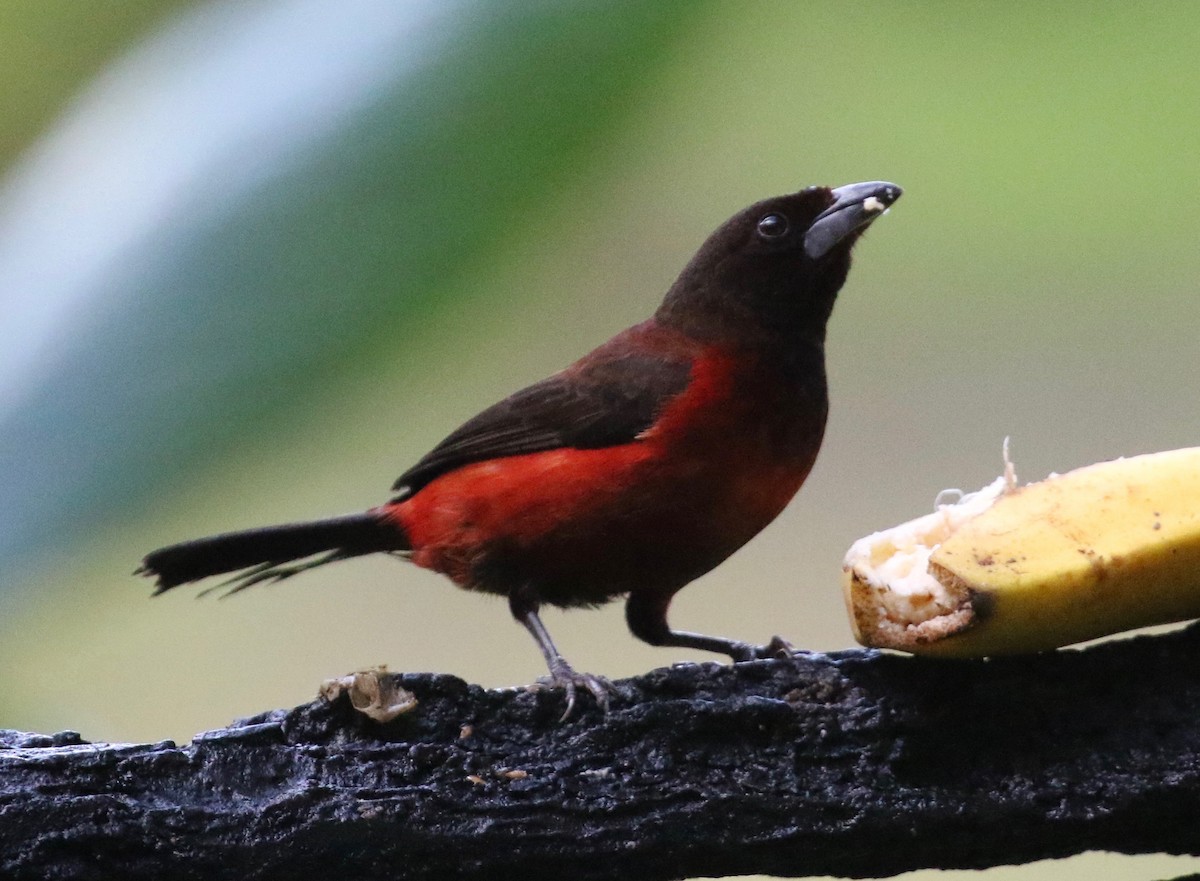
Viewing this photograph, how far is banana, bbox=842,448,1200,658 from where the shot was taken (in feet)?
5.86

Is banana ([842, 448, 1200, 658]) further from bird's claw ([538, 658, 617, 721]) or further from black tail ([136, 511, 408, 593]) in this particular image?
black tail ([136, 511, 408, 593])

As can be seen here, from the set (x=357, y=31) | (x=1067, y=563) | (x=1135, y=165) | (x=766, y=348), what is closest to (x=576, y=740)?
(x=1067, y=563)

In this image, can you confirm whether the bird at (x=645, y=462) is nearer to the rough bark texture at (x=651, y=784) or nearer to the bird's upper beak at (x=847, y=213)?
the bird's upper beak at (x=847, y=213)

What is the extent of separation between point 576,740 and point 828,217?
1263 mm

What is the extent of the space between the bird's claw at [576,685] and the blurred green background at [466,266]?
584mm

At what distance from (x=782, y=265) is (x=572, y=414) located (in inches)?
21.7

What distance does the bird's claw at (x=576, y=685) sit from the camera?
2088 mm

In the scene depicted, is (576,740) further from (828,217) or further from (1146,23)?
(1146,23)

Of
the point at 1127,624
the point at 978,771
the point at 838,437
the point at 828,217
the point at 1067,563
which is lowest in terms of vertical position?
the point at 978,771

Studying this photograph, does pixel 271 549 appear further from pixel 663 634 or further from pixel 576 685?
pixel 576 685

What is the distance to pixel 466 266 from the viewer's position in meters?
2.13

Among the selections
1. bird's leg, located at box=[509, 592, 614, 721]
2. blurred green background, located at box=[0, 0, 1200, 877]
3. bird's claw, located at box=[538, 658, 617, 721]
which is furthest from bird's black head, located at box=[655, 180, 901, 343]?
bird's claw, located at box=[538, 658, 617, 721]

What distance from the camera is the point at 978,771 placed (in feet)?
6.43

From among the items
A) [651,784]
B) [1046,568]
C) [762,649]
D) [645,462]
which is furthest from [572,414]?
[1046,568]
